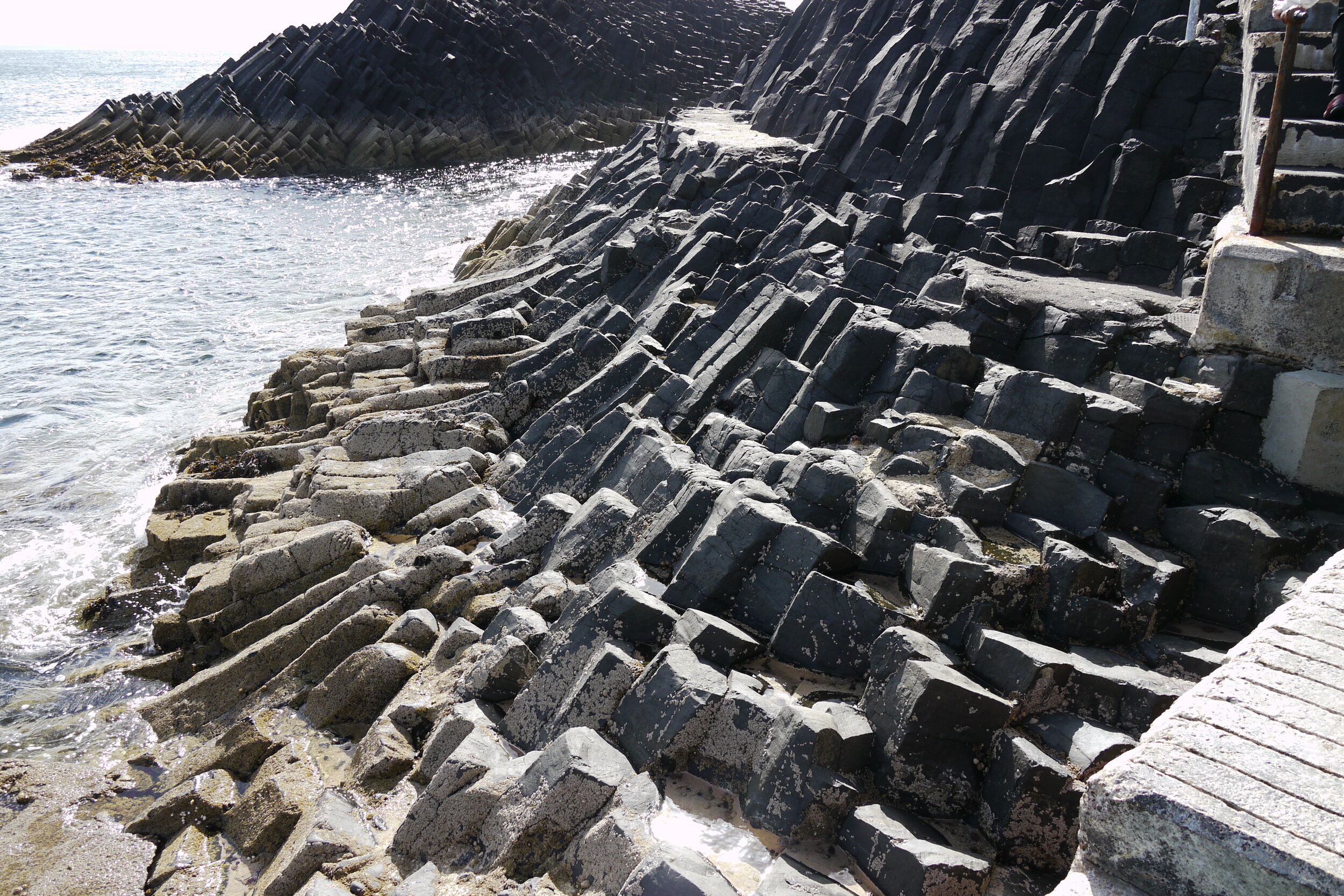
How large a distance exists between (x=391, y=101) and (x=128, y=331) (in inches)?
836

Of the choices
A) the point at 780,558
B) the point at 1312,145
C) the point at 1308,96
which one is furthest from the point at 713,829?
the point at 1308,96

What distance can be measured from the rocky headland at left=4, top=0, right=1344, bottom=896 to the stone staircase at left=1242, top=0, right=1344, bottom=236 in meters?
0.82

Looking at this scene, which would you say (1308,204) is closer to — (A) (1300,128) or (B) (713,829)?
(A) (1300,128)

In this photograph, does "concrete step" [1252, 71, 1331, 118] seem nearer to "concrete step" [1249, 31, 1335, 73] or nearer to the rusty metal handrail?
"concrete step" [1249, 31, 1335, 73]

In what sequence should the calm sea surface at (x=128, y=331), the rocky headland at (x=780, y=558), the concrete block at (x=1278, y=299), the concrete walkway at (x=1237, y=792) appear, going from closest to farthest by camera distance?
the concrete walkway at (x=1237, y=792) → the rocky headland at (x=780, y=558) → the concrete block at (x=1278, y=299) → the calm sea surface at (x=128, y=331)

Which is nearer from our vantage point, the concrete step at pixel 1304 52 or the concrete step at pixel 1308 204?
the concrete step at pixel 1308 204

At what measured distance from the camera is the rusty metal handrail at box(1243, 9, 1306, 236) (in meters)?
4.91

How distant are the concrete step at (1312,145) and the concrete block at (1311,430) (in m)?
1.38

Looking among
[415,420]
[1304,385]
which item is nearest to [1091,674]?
[1304,385]

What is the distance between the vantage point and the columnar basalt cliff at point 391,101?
33.5 m

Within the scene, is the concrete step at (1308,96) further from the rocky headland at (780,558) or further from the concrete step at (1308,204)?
the rocky headland at (780,558)

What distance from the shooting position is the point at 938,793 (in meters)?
3.95

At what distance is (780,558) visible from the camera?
517cm

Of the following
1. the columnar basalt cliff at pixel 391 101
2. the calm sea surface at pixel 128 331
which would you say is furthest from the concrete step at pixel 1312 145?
the columnar basalt cliff at pixel 391 101
